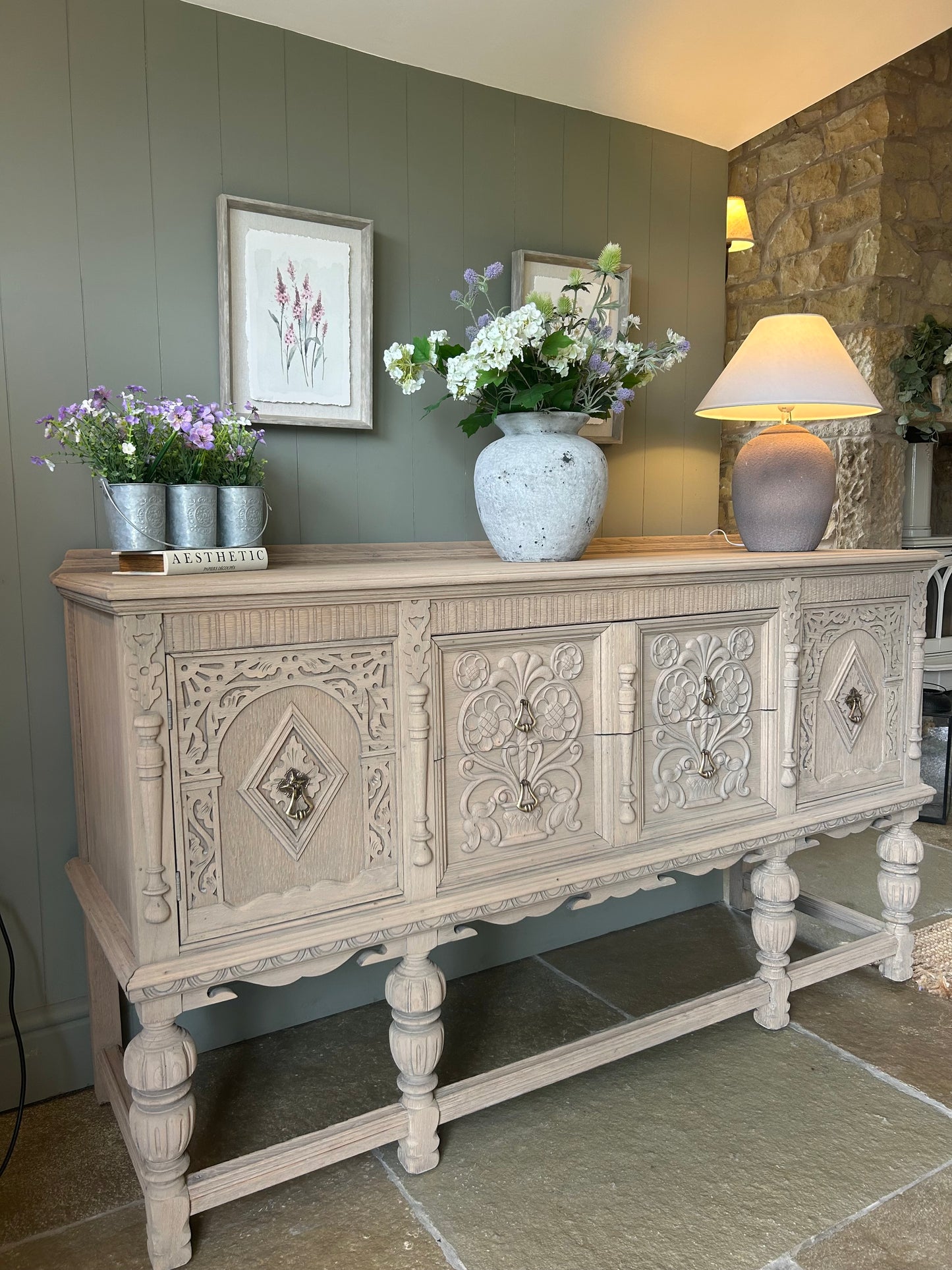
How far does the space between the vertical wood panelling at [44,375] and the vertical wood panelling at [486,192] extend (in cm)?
88

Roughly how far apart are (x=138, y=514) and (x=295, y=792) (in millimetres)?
554

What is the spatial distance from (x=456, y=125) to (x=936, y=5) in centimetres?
125

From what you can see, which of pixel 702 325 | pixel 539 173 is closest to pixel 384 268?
pixel 539 173

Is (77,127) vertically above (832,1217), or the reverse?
(77,127)

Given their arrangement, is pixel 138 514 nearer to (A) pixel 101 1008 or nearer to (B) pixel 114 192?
(B) pixel 114 192

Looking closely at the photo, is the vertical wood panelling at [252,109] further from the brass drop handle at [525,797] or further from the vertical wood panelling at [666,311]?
the vertical wood panelling at [666,311]

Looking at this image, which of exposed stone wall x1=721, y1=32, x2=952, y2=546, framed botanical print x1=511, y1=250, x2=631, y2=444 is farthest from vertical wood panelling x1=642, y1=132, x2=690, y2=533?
exposed stone wall x1=721, y1=32, x2=952, y2=546

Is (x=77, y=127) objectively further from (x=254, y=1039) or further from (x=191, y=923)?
(x=254, y=1039)

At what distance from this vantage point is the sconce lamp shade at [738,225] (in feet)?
14.4

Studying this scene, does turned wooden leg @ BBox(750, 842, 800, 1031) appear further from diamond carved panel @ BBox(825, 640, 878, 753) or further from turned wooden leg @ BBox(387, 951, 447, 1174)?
turned wooden leg @ BBox(387, 951, 447, 1174)

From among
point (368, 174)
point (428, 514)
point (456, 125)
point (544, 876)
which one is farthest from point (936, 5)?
point (544, 876)

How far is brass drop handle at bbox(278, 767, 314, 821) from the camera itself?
4.67 ft

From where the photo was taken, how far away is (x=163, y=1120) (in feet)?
4.47

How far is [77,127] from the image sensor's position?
171cm
